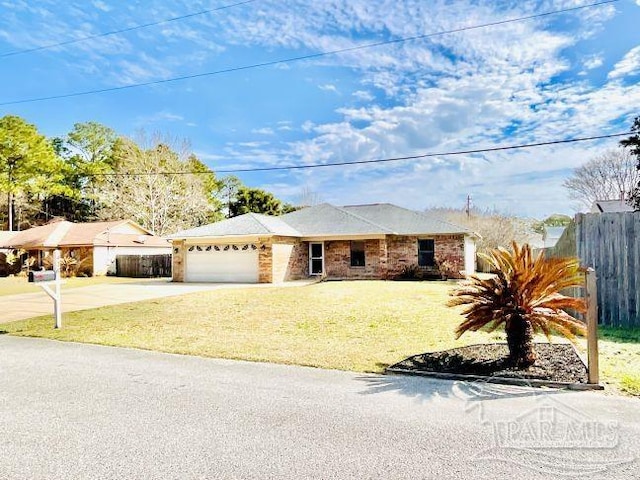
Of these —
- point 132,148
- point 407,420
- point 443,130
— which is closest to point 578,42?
point 443,130

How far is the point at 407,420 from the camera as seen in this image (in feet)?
13.3

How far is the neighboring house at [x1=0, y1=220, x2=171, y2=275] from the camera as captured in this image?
30006mm

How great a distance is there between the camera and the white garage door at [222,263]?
21938 millimetres

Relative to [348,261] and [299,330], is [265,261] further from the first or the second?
[299,330]

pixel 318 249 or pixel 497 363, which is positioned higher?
pixel 318 249

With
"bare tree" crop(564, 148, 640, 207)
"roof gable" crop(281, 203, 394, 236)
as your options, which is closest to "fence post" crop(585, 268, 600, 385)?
"roof gable" crop(281, 203, 394, 236)

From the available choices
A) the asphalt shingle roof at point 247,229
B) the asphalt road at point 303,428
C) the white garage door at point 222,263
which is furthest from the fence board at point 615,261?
the white garage door at point 222,263

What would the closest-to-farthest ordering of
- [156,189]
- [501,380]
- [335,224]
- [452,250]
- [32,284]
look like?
[501,380], [452,250], [32,284], [335,224], [156,189]

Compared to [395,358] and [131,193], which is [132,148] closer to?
[131,193]

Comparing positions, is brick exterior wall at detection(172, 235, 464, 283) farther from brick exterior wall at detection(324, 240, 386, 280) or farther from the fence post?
the fence post

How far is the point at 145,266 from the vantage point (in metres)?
29.3

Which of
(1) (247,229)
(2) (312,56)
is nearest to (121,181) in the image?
(1) (247,229)

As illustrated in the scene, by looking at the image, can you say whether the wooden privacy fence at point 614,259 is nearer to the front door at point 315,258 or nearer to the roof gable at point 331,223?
the roof gable at point 331,223
